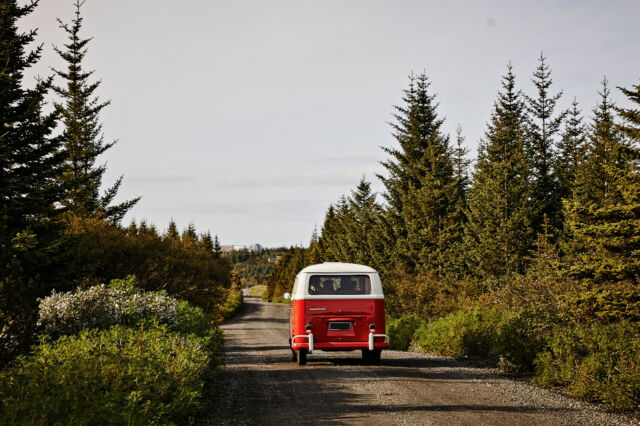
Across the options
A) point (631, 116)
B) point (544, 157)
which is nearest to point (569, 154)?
point (544, 157)

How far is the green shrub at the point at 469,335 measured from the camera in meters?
14.6

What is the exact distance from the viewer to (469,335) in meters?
14.8

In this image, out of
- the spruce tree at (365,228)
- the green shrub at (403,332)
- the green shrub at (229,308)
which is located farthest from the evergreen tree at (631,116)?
the green shrub at (229,308)

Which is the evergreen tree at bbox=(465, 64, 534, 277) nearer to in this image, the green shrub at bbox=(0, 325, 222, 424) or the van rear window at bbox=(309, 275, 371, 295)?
the van rear window at bbox=(309, 275, 371, 295)

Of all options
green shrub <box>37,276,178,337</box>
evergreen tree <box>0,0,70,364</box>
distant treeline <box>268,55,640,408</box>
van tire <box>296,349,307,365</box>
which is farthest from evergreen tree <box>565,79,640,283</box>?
evergreen tree <box>0,0,70,364</box>

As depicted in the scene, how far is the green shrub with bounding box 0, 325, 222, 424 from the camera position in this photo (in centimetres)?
522

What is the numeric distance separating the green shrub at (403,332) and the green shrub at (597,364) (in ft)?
31.6

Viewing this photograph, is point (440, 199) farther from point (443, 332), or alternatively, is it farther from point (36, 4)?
point (36, 4)

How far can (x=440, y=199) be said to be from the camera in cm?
3403

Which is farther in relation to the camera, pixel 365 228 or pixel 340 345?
pixel 365 228

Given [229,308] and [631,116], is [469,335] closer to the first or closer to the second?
[631,116]

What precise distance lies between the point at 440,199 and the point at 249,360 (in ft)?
73.1

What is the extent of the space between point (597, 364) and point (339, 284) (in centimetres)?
564

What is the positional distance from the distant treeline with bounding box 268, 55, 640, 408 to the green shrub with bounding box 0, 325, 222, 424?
6.91m
